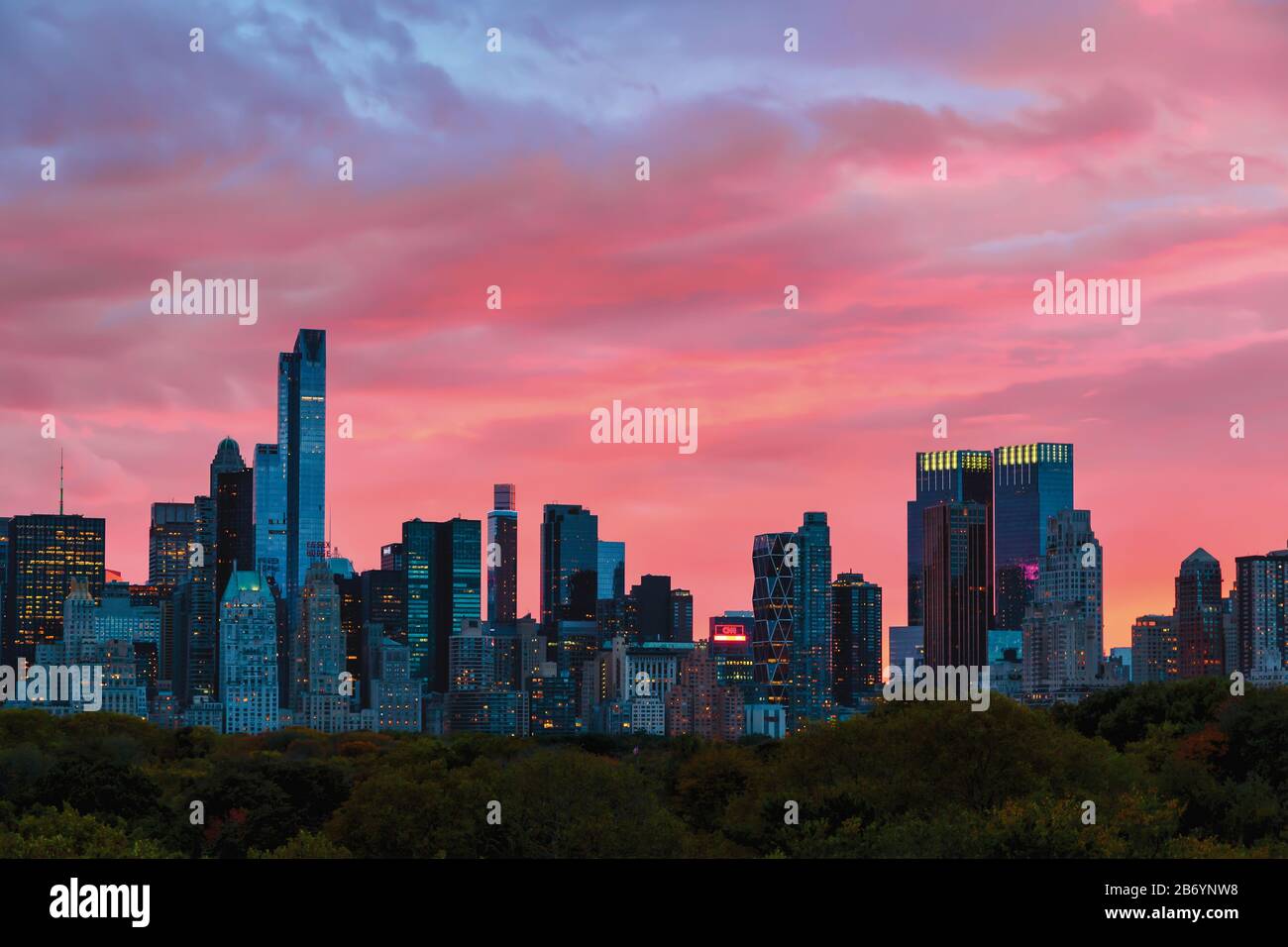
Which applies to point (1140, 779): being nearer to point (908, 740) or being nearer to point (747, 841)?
point (908, 740)

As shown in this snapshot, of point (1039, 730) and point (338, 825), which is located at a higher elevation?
point (1039, 730)

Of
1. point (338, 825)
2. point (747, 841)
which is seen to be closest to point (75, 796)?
point (338, 825)
